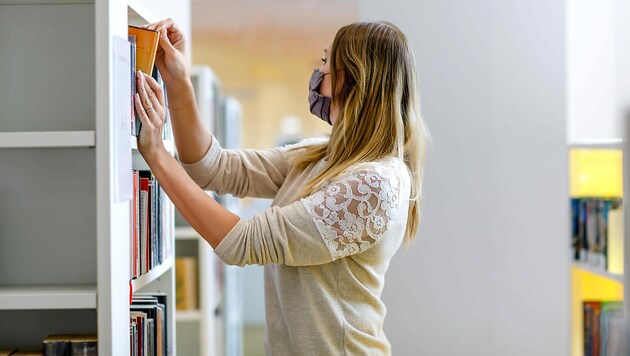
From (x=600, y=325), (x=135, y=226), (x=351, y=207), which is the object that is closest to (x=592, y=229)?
(x=600, y=325)

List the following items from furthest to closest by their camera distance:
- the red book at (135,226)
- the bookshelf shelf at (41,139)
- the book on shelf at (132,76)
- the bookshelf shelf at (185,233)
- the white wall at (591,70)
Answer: the bookshelf shelf at (185,233) < the white wall at (591,70) < the red book at (135,226) < the book on shelf at (132,76) < the bookshelf shelf at (41,139)

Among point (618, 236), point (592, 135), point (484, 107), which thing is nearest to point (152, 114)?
point (484, 107)

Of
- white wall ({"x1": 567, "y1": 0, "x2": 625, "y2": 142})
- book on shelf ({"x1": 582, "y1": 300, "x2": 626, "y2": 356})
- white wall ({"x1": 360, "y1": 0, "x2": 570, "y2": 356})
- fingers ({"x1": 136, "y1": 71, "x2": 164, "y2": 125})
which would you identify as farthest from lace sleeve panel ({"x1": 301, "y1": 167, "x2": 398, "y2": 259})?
white wall ({"x1": 567, "y1": 0, "x2": 625, "y2": 142})

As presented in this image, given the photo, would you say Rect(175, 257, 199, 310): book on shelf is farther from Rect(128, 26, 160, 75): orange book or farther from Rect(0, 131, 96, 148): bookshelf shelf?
Rect(0, 131, 96, 148): bookshelf shelf

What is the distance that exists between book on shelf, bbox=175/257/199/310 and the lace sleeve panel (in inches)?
96.8

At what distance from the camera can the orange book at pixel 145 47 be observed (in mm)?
1614

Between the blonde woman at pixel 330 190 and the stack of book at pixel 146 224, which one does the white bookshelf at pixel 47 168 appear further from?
the blonde woman at pixel 330 190

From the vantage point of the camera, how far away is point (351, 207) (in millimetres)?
1591

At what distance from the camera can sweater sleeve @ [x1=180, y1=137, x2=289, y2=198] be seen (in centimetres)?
188

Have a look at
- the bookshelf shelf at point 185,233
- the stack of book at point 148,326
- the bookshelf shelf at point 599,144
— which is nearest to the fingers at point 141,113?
the stack of book at point 148,326

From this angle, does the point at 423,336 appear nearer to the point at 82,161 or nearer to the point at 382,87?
the point at 382,87

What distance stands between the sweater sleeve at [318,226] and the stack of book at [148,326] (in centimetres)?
27

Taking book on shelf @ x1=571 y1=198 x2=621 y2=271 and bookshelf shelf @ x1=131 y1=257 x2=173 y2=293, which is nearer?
bookshelf shelf @ x1=131 y1=257 x2=173 y2=293

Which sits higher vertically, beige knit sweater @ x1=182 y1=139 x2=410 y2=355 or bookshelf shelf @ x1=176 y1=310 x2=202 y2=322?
beige knit sweater @ x1=182 y1=139 x2=410 y2=355
